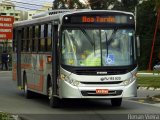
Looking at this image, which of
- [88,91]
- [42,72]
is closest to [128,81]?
[88,91]

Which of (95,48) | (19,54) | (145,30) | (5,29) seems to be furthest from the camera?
(145,30)

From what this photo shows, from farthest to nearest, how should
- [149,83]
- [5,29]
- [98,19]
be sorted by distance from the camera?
1. [5,29]
2. [149,83]
3. [98,19]

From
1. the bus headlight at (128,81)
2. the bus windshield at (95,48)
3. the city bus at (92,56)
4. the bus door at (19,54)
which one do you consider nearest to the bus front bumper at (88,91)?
the city bus at (92,56)

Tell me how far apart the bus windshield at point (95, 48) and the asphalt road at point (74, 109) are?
1478 millimetres

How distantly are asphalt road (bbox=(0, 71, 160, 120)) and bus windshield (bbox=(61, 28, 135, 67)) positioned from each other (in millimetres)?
1478

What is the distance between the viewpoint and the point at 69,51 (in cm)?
1670

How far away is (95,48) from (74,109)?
6.97 ft

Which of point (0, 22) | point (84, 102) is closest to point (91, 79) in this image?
point (84, 102)

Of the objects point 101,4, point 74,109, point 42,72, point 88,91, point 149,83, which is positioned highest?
point 101,4

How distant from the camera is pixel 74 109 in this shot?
687 inches

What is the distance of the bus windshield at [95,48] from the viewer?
16.6 meters

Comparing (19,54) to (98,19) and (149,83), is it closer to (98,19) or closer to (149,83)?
(98,19)

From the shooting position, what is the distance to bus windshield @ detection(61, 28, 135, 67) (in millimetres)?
16641

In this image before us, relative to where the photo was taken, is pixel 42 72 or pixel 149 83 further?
pixel 149 83
